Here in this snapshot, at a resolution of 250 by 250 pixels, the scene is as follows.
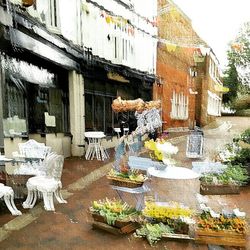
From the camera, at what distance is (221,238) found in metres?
3.87

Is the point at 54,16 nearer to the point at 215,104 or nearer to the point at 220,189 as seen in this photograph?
the point at 215,104

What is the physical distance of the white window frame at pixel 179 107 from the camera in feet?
48.6

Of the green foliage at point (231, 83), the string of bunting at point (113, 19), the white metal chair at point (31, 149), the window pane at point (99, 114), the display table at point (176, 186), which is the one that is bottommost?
the display table at point (176, 186)

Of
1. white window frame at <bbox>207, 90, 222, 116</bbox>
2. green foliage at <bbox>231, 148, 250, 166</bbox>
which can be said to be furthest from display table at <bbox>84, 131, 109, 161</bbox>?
green foliage at <bbox>231, 148, 250, 166</bbox>

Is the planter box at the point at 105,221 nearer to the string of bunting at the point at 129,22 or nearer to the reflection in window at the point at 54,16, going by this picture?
the reflection in window at the point at 54,16

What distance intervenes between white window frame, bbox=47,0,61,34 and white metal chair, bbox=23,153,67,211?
15.0 ft

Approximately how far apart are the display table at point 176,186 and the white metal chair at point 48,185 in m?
1.72

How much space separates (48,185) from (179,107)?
1127cm

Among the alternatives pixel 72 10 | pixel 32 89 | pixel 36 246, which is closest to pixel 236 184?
pixel 36 246

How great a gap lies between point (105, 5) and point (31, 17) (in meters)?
3.59

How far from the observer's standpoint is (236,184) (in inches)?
239

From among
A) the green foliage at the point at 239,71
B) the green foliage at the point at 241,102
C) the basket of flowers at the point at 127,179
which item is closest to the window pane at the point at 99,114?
the green foliage at the point at 239,71

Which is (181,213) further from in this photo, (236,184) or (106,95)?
(106,95)

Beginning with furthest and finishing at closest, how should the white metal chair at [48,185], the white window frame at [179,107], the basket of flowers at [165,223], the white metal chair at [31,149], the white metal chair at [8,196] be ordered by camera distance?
the white window frame at [179,107]
the white metal chair at [31,149]
the white metal chair at [48,185]
the white metal chair at [8,196]
the basket of flowers at [165,223]
